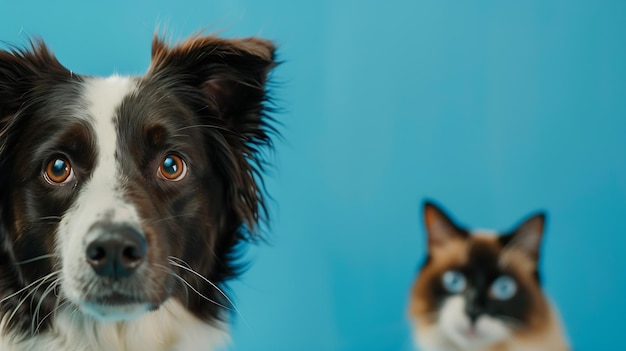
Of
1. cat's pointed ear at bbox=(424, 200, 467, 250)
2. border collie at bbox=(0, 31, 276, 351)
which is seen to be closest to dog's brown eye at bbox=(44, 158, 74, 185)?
border collie at bbox=(0, 31, 276, 351)

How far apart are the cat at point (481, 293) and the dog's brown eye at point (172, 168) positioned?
1197 millimetres

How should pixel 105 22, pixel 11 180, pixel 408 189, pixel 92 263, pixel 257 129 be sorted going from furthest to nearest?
1. pixel 408 189
2. pixel 105 22
3. pixel 257 129
4. pixel 11 180
5. pixel 92 263

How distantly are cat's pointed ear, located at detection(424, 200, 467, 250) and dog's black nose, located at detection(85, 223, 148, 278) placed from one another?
142 centimetres

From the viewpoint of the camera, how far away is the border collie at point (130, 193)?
182 centimetres

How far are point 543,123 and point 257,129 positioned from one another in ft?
4.44

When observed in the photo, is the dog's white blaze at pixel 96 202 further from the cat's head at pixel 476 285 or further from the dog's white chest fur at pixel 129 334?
the cat's head at pixel 476 285

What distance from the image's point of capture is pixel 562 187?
2961mm

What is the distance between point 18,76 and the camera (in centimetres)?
210

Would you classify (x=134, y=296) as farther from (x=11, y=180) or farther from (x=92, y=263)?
(x=11, y=180)

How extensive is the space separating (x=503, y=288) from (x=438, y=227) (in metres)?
0.35

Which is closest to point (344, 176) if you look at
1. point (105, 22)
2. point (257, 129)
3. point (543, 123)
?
point (257, 129)

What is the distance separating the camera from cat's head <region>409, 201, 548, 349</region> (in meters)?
2.71

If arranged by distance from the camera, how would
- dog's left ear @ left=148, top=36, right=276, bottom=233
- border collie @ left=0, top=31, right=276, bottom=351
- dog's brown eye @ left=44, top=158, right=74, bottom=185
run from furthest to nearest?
dog's left ear @ left=148, top=36, right=276, bottom=233
dog's brown eye @ left=44, top=158, right=74, bottom=185
border collie @ left=0, top=31, right=276, bottom=351

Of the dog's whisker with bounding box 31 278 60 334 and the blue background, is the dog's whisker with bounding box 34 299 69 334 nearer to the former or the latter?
the dog's whisker with bounding box 31 278 60 334
